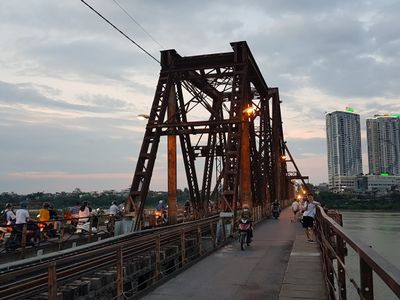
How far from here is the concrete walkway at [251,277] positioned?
7226 mm

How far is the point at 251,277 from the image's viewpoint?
8.67m

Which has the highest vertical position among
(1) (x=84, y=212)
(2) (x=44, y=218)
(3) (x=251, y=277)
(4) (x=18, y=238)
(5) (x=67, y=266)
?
(1) (x=84, y=212)

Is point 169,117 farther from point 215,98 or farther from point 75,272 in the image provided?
point 75,272

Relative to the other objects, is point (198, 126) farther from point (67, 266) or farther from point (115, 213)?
point (67, 266)

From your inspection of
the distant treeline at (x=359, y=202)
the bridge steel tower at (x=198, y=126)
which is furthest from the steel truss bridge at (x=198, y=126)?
the distant treeline at (x=359, y=202)

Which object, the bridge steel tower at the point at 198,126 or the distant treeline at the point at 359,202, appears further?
the distant treeline at the point at 359,202

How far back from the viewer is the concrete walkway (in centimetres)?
723

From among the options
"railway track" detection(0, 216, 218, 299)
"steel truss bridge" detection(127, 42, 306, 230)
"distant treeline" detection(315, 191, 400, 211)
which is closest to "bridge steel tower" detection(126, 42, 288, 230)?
"steel truss bridge" detection(127, 42, 306, 230)

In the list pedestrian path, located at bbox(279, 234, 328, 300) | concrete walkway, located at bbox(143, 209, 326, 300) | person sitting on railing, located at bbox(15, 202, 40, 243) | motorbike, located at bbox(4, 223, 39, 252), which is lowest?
concrete walkway, located at bbox(143, 209, 326, 300)

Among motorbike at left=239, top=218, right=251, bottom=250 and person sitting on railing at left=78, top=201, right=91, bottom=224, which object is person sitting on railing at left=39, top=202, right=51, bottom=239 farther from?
motorbike at left=239, top=218, right=251, bottom=250

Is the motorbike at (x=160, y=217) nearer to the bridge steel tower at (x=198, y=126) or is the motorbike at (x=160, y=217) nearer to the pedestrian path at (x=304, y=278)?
the bridge steel tower at (x=198, y=126)

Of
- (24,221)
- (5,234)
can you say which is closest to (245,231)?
(24,221)

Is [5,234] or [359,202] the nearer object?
[5,234]

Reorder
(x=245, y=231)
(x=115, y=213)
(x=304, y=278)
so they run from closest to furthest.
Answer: (x=304, y=278)
(x=245, y=231)
(x=115, y=213)
